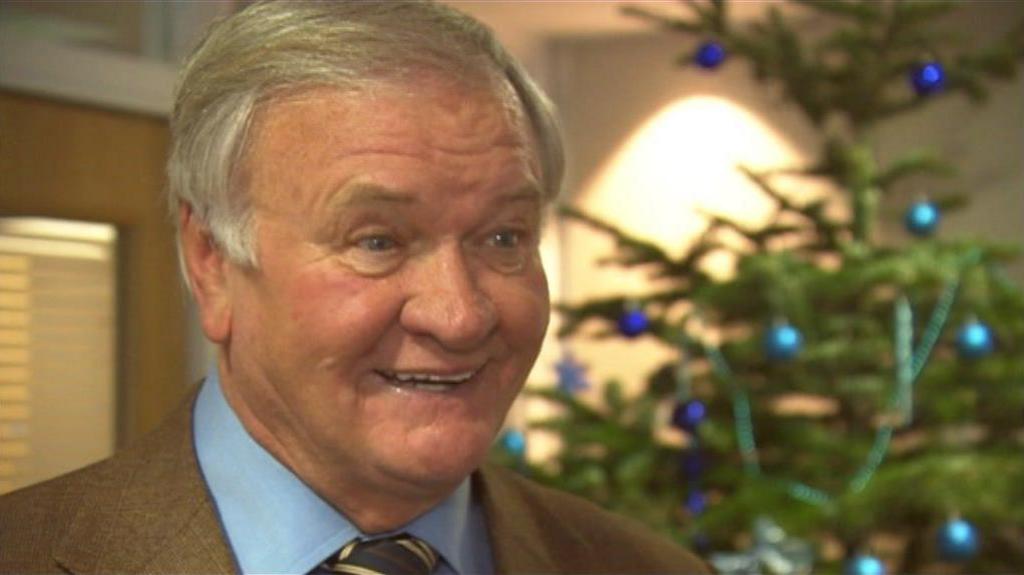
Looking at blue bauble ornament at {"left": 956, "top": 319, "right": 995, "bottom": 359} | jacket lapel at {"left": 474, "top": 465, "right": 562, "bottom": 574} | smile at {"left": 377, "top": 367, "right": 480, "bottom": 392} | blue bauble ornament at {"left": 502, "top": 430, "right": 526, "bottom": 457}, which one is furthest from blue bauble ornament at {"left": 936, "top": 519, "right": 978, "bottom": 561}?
smile at {"left": 377, "top": 367, "right": 480, "bottom": 392}

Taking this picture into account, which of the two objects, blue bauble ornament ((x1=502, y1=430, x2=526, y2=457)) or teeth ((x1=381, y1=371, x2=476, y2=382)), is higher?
teeth ((x1=381, y1=371, x2=476, y2=382))

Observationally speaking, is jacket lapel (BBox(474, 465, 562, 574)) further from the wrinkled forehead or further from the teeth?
the wrinkled forehead

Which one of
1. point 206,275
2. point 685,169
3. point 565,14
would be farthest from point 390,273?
point 685,169

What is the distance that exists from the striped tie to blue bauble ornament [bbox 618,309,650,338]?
5.08ft

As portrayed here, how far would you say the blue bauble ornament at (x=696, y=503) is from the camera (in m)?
→ 2.47

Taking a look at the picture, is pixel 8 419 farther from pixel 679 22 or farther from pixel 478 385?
pixel 679 22

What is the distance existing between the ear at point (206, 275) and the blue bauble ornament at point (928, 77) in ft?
5.61

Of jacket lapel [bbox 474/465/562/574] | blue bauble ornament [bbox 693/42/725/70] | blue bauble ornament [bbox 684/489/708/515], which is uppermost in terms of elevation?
blue bauble ornament [bbox 693/42/725/70]

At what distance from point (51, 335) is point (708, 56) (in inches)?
62.8

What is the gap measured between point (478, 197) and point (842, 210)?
186 cm

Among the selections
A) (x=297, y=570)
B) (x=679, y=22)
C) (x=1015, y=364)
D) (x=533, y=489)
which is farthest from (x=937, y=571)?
(x=297, y=570)

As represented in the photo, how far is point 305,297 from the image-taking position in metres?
0.85

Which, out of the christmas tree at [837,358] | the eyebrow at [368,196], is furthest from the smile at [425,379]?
the christmas tree at [837,358]

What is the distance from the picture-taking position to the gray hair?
0.85 m
